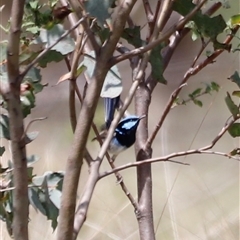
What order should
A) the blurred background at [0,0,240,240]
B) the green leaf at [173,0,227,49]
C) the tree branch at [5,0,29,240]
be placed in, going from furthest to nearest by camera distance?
1. the blurred background at [0,0,240,240]
2. the green leaf at [173,0,227,49]
3. the tree branch at [5,0,29,240]

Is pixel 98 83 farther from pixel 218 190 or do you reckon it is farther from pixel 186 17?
pixel 218 190

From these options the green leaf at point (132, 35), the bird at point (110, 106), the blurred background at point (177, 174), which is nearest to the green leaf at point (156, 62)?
the green leaf at point (132, 35)

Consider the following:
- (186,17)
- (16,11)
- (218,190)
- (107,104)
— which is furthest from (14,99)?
(218,190)

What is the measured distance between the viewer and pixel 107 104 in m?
0.70

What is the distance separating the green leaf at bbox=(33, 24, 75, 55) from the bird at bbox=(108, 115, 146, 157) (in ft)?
0.85

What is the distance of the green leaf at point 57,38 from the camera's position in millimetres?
505

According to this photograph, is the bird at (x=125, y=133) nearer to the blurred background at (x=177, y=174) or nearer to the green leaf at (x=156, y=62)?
the green leaf at (x=156, y=62)

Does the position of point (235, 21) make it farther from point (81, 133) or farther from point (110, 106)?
point (81, 133)

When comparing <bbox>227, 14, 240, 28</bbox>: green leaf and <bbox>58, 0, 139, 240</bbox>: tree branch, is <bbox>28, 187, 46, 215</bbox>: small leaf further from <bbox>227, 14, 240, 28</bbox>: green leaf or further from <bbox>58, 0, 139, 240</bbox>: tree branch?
<bbox>227, 14, 240, 28</bbox>: green leaf

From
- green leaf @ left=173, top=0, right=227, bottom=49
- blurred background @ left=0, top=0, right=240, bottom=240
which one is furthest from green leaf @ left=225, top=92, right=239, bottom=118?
Answer: blurred background @ left=0, top=0, right=240, bottom=240

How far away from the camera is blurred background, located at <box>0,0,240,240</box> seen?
1.33 m

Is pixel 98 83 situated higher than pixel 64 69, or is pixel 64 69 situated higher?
pixel 64 69

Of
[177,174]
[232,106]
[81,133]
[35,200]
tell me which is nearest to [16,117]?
[81,133]

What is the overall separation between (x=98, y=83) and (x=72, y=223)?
132mm
